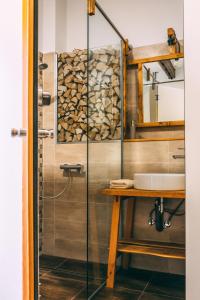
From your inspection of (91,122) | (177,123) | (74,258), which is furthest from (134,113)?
(74,258)

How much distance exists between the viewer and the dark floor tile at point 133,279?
2.27 m

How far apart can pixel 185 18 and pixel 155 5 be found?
1786 millimetres

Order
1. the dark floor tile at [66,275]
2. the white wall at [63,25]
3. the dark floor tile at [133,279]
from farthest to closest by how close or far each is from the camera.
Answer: the white wall at [63,25] → the dark floor tile at [66,275] → the dark floor tile at [133,279]

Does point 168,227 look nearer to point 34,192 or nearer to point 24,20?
point 34,192

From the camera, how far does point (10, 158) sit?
1.18 m

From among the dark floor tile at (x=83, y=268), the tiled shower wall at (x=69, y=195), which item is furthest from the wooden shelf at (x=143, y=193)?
the dark floor tile at (x=83, y=268)

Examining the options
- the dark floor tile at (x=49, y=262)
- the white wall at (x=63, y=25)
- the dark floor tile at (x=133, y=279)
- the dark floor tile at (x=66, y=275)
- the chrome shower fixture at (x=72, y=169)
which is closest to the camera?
the dark floor tile at (x=133, y=279)

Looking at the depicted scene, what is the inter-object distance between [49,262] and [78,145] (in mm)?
1204

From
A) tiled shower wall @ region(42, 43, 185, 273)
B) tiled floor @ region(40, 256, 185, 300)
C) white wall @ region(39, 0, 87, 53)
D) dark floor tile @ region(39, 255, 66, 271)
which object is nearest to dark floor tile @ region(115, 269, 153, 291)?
tiled floor @ region(40, 256, 185, 300)

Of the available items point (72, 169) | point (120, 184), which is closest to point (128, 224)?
point (120, 184)

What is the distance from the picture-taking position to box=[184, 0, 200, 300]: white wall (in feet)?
3.61

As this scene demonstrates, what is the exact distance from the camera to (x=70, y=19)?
3129 millimetres

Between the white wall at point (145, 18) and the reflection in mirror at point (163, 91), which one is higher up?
the white wall at point (145, 18)

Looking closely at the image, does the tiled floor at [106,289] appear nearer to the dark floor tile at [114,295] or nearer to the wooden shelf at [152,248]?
the dark floor tile at [114,295]
